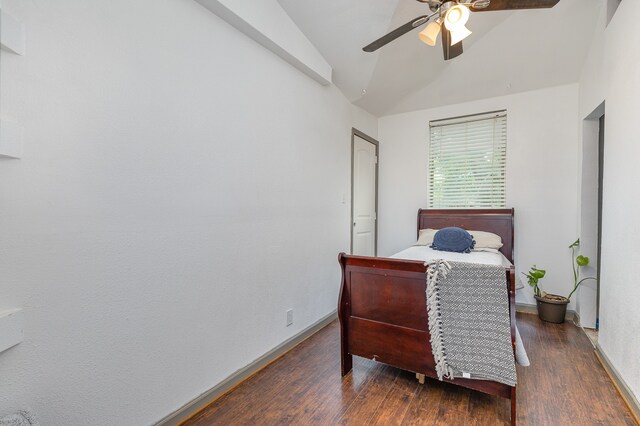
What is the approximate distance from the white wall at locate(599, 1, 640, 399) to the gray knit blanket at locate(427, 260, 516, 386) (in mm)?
867

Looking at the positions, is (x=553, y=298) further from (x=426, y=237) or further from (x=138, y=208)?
(x=138, y=208)

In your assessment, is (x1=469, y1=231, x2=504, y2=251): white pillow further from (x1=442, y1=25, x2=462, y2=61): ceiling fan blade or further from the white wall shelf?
the white wall shelf

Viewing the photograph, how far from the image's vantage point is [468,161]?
3.83m

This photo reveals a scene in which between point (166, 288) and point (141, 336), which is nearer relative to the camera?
point (141, 336)

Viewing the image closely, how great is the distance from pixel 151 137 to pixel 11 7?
2.13 ft

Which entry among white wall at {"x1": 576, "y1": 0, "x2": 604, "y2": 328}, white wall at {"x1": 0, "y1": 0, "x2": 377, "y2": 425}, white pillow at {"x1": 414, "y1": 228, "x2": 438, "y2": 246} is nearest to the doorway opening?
white wall at {"x1": 576, "y1": 0, "x2": 604, "y2": 328}

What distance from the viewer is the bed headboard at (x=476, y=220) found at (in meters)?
3.49

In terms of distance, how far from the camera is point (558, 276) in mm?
3391

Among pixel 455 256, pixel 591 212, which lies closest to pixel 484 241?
pixel 455 256

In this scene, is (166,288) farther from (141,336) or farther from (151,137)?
(151,137)

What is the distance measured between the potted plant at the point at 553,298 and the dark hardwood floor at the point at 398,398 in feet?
2.37

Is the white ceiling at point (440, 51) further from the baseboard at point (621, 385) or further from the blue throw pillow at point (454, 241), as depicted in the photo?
the baseboard at point (621, 385)

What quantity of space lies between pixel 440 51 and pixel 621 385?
10.0ft

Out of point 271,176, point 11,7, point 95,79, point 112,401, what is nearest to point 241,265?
point 271,176
